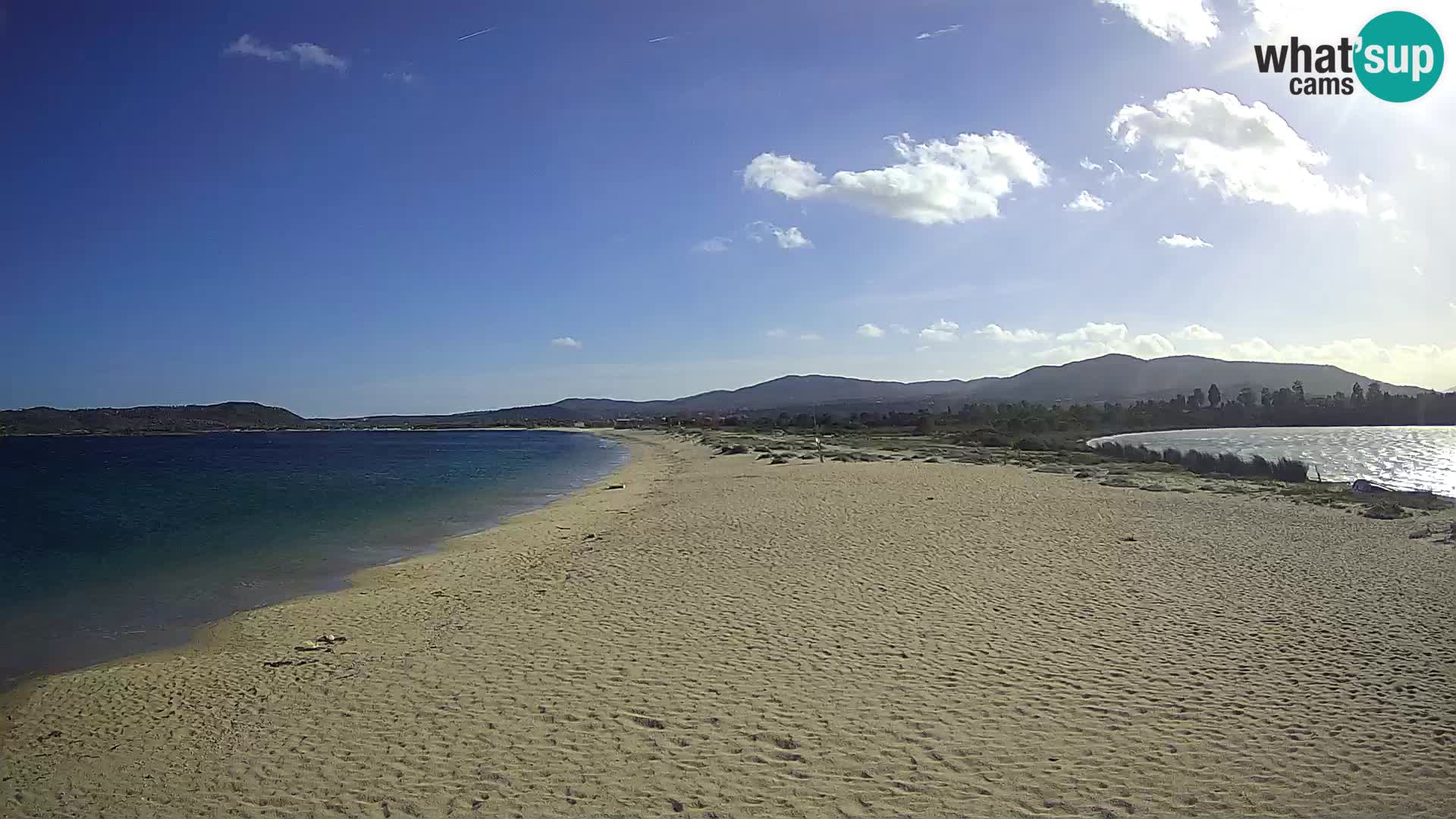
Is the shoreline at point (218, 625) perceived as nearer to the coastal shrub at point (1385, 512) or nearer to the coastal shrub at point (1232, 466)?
the coastal shrub at point (1385, 512)

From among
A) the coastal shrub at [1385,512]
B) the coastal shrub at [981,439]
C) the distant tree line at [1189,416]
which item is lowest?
the coastal shrub at [1385,512]

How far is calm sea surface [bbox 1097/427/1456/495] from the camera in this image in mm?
33125

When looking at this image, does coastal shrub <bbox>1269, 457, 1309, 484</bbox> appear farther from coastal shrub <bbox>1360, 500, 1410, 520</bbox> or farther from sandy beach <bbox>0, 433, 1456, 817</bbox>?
sandy beach <bbox>0, 433, 1456, 817</bbox>

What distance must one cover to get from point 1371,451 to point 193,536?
6088 cm

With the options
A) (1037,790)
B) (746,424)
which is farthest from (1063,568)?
(746,424)

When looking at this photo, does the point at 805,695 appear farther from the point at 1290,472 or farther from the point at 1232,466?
the point at 1232,466

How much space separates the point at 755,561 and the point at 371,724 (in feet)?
24.4

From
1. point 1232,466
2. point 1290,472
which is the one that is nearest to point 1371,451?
point 1232,466

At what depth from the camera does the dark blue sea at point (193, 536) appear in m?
11.6

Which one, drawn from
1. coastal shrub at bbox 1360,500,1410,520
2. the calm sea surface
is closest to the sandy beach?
coastal shrub at bbox 1360,500,1410,520

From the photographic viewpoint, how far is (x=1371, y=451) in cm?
5019

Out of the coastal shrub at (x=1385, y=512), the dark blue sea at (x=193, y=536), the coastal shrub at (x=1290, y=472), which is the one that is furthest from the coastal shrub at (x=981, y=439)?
the coastal shrub at (x=1385, y=512)

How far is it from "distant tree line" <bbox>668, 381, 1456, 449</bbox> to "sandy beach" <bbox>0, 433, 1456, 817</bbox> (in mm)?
65891

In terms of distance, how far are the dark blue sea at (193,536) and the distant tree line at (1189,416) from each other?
50.5 m
